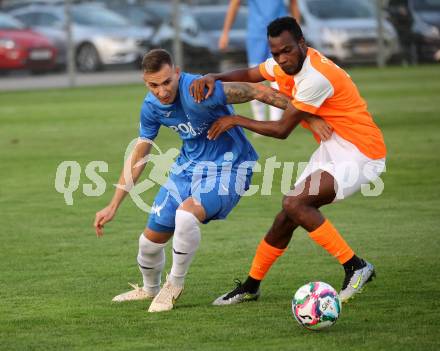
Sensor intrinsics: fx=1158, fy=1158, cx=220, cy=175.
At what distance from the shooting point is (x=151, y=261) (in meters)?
7.61

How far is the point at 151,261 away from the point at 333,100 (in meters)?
1.59

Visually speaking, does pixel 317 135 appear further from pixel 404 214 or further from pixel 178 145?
pixel 178 145

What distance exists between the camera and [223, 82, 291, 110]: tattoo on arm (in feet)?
24.4

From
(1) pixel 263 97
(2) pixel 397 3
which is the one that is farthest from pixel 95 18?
(1) pixel 263 97

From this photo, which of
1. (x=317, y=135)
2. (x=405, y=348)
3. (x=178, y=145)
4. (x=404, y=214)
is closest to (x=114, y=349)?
(x=405, y=348)

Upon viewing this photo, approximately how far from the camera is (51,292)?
7957 millimetres

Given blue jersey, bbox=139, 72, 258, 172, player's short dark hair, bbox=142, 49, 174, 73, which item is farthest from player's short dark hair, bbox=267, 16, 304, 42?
player's short dark hair, bbox=142, 49, 174, 73

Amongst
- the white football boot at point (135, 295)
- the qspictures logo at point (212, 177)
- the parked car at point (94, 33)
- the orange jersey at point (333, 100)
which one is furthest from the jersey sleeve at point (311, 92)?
the parked car at point (94, 33)

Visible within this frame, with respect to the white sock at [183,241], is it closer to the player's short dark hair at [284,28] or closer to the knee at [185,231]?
the knee at [185,231]

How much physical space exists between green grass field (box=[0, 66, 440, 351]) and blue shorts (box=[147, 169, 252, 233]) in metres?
0.59

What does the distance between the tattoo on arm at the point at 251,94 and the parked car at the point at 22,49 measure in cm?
2244

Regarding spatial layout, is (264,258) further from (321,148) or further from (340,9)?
(340,9)

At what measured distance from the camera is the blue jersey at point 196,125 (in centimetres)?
745

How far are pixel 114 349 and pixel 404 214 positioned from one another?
506 centimetres
